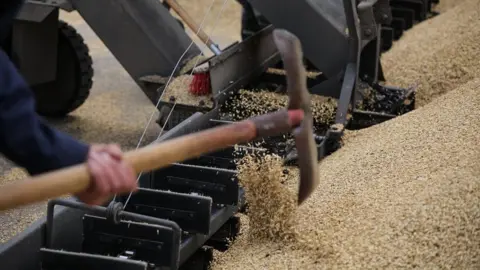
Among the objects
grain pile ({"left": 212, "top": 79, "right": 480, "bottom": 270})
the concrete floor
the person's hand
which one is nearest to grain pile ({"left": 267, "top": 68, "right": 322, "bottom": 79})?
the concrete floor

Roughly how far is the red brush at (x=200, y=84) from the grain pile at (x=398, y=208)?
1.06 m

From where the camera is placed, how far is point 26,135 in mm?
2400

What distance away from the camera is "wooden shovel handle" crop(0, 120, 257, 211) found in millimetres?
2328

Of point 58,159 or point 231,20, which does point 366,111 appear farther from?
point 231,20

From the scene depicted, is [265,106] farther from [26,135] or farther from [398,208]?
[26,135]

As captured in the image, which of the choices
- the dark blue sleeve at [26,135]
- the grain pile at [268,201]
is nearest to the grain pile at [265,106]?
the grain pile at [268,201]

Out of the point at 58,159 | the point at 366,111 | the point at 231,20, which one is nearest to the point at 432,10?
the point at 231,20

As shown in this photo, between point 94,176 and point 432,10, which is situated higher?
point 94,176

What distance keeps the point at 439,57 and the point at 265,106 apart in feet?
5.75

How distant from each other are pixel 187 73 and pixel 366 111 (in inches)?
48.9

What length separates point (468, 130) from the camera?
14.6ft

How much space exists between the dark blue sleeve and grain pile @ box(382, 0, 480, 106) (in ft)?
13.5

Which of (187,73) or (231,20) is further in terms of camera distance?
(231,20)

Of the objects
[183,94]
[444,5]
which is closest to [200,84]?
[183,94]
